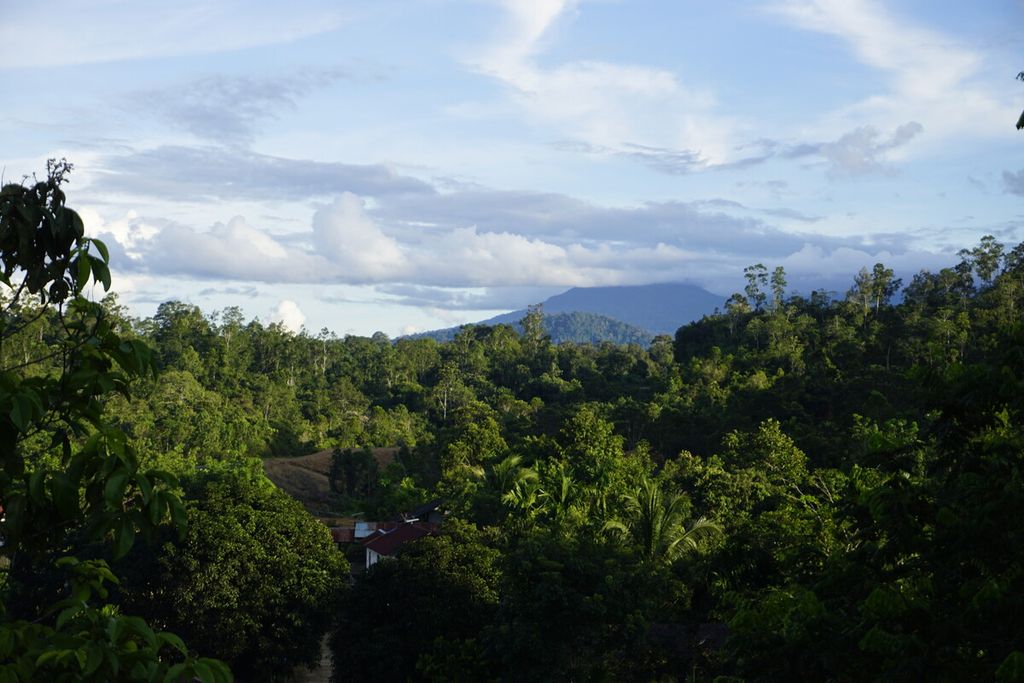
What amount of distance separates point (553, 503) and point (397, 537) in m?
5.27

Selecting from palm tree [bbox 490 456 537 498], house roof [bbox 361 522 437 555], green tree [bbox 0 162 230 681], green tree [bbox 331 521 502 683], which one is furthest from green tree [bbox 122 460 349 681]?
green tree [bbox 0 162 230 681]

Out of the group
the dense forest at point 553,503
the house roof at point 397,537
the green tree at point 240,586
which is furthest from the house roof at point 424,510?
the green tree at point 240,586

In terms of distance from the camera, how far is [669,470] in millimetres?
28391

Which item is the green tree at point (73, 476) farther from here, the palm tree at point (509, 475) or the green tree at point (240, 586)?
the palm tree at point (509, 475)

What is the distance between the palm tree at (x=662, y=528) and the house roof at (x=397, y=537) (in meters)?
7.81

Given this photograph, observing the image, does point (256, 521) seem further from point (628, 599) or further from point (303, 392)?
point (303, 392)

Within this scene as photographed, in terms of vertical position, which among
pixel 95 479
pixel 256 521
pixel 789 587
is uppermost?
pixel 95 479

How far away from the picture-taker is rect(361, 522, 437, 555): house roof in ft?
88.9

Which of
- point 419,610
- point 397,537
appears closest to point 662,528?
point 419,610

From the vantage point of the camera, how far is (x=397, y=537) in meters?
Answer: 28.0

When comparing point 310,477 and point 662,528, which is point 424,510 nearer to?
point 310,477

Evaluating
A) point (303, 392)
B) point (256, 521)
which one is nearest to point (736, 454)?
point (256, 521)

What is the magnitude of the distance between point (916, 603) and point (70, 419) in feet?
16.8

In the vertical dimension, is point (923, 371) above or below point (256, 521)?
above
